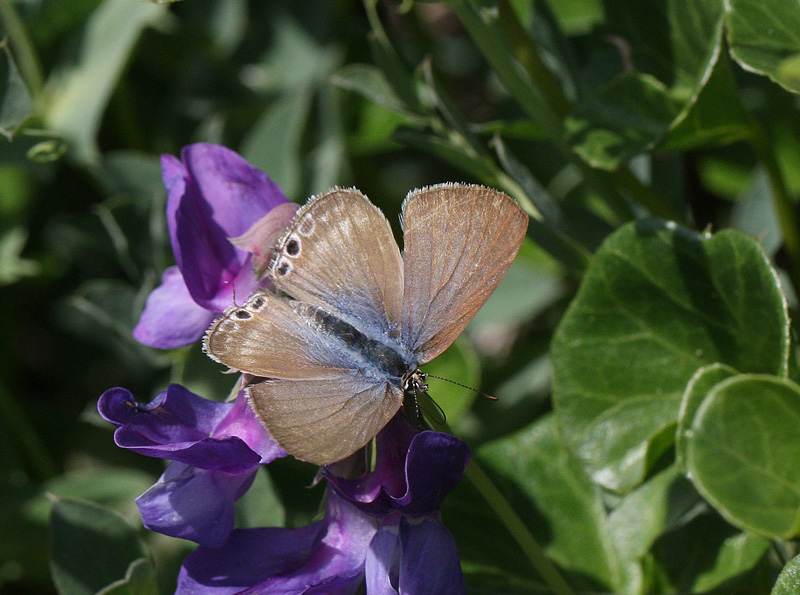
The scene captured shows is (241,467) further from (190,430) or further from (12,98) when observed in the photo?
(12,98)

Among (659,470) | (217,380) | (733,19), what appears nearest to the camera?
(733,19)

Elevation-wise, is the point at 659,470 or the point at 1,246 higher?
the point at 1,246

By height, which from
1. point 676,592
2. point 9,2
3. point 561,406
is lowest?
point 676,592

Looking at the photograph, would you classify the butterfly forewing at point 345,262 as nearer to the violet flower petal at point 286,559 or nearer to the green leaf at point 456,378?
the violet flower petal at point 286,559

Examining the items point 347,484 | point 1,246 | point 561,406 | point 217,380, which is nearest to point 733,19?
point 561,406

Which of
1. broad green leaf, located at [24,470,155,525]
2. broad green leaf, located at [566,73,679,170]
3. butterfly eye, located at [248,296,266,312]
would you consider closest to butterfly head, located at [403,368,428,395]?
butterfly eye, located at [248,296,266,312]

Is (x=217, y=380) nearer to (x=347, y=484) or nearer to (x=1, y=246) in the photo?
(x=347, y=484)

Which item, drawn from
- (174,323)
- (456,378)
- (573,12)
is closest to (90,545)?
→ (174,323)
